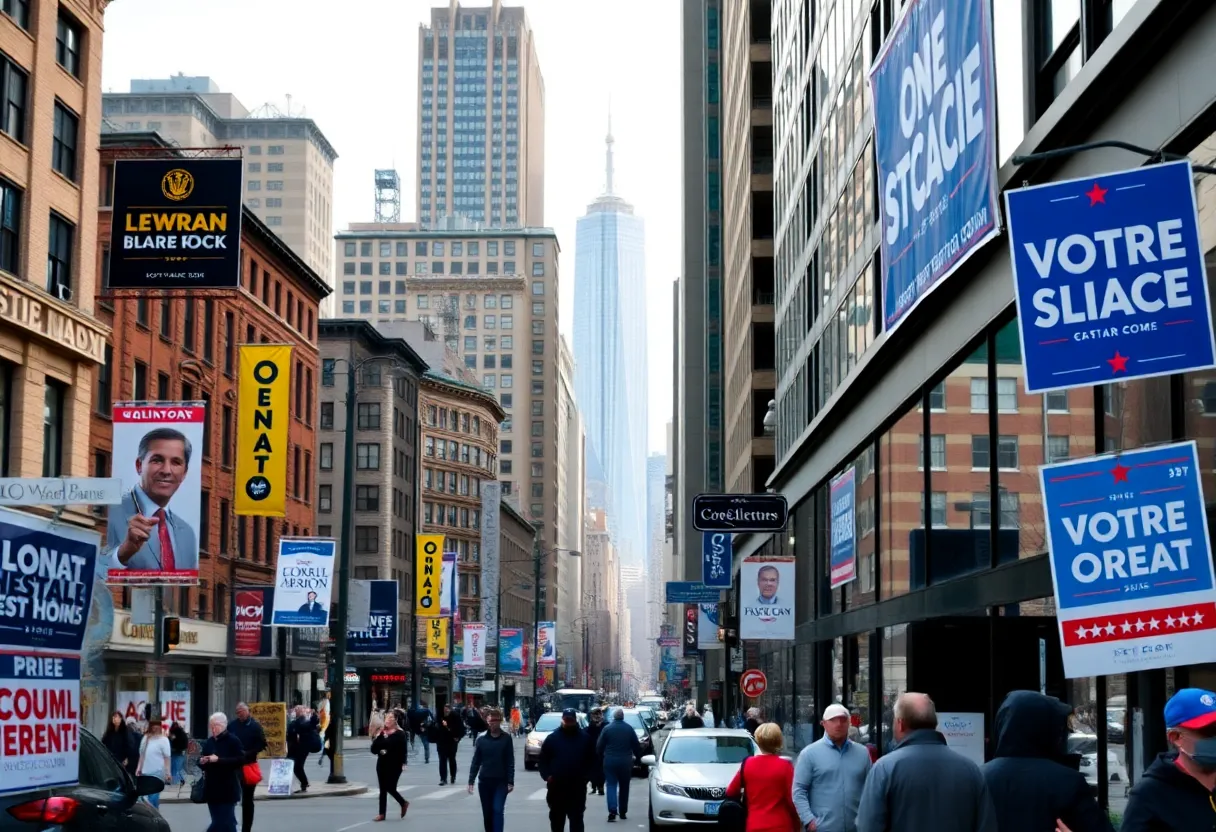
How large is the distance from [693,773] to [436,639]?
2235 inches

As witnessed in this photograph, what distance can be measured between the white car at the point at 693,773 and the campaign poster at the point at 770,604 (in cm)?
1124

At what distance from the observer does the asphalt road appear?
84.6 feet

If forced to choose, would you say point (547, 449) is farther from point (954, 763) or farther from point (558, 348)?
point (954, 763)

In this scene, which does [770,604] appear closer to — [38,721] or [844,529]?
[844,529]

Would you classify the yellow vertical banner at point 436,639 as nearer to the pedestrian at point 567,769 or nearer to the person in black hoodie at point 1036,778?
the pedestrian at point 567,769

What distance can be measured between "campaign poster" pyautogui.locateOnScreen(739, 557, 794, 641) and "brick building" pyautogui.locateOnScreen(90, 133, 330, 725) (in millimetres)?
20673

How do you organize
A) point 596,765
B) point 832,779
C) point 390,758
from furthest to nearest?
point 596,765 < point 390,758 < point 832,779

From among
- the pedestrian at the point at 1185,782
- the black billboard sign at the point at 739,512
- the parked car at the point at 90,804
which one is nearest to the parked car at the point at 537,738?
the black billboard sign at the point at 739,512

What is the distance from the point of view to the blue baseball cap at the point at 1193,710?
6492 mm

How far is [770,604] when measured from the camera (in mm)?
35969

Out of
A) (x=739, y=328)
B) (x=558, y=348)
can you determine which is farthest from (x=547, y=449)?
(x=739, y=328)

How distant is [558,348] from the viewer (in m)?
195

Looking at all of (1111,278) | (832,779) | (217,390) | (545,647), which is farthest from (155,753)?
(545,647)

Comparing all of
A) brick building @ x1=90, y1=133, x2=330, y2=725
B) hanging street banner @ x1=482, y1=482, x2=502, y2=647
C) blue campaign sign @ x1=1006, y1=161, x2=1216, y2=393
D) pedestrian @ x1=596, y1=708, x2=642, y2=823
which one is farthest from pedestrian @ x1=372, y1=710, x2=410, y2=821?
hanging street banner @ x1=482, y1=482, x2=502, y2=647
